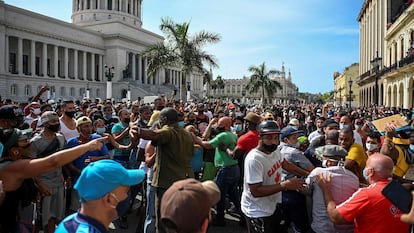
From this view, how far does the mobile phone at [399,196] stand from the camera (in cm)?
263

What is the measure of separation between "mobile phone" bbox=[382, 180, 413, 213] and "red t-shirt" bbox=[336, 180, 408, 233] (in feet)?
1.75

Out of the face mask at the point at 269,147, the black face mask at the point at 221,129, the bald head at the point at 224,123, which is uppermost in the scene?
the bald head at the point at 224,123

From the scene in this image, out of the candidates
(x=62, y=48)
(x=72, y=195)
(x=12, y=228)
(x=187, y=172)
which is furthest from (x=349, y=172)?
(x=62, y=48)

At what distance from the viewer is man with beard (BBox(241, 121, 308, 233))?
3.93 meters

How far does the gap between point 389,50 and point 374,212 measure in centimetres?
4247

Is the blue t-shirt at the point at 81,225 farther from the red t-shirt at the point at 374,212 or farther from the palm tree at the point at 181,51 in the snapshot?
the palm tree at the point at 181,51

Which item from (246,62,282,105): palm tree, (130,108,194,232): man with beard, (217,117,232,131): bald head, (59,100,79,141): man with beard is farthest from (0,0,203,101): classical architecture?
(130,108,194,232): man with beard

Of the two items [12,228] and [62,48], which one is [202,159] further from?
[62,48]

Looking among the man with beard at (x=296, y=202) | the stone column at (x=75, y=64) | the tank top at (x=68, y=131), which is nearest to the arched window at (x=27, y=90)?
the stone column at (x=75, y=64)

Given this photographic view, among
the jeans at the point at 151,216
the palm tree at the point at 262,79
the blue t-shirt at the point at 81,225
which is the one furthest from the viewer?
the palm tree at the point at 262,79

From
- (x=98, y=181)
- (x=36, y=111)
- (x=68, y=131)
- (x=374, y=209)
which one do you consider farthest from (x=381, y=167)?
(x=36, y=111)

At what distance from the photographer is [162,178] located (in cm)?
458

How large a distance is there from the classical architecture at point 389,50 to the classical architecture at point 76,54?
25233 mm

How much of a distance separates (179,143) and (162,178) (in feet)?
1.65
